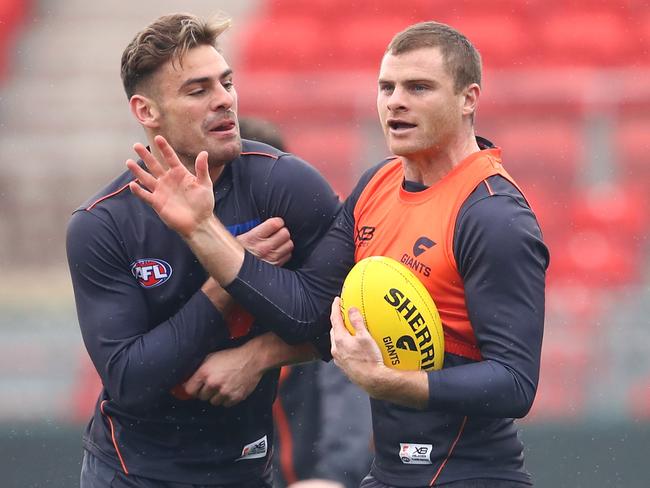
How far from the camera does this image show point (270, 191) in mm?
3352

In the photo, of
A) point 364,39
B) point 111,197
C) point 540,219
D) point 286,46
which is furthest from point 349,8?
point 111,197

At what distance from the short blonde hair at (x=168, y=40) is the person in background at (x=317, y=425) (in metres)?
0.75

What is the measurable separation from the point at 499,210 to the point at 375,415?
692 millimetres

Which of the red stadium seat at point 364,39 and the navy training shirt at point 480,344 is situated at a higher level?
the red stadium seat at point 364,39

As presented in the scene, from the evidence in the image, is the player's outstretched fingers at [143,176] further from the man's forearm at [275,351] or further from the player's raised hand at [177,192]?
the man's forearm at [275,351]

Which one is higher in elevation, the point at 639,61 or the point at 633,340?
the point at 639,61

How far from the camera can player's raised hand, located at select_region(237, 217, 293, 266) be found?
323 cm

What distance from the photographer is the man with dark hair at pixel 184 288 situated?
3.20 metres

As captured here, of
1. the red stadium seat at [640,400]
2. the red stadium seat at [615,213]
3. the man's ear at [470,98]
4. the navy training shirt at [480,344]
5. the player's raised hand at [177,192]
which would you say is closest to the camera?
the navy training shirt at [480,344]

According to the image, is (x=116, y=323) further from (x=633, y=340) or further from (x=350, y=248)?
(x=633, y=340)

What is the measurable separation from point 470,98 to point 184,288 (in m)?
0.98

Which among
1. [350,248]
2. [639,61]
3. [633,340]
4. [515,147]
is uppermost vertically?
[639,61]

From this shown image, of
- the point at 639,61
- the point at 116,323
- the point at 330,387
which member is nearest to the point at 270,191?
the point at 116,323

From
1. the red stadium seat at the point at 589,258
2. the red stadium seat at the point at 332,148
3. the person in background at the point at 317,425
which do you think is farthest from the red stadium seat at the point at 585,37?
the person in background at the point at 317,425
